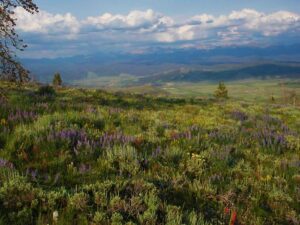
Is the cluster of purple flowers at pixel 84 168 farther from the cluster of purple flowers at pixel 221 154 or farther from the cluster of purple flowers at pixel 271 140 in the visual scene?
the cluster of purple flowers at pixel 271 140

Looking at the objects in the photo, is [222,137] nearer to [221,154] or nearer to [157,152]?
[221,154]

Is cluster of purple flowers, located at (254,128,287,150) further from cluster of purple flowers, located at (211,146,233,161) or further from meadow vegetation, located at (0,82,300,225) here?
cluster of purple flowers, located at (211,146,233,161)

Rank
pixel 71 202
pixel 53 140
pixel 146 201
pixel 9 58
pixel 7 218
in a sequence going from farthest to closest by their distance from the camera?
1. pixel 9 58
2. pixel 53 140
3. pixel 146 201
4. pixel 71 202
5. pixel 7 218

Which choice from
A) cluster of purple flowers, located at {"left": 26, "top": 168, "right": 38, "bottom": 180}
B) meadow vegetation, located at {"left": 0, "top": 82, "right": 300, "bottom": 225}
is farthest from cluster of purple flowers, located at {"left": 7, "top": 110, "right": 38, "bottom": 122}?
cluster of purple flowers, located at {"left": 26, "top": 168, "right": 38, "bottom": 180}

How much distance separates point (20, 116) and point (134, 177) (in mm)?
4387

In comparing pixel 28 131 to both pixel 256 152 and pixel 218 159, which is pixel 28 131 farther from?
pixel 256 152

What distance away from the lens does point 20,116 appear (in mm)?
9133

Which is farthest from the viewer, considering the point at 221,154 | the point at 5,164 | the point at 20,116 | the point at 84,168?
the point at 20,116

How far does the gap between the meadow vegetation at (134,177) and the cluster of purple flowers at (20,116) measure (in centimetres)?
2

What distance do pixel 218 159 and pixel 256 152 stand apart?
164 centimetres

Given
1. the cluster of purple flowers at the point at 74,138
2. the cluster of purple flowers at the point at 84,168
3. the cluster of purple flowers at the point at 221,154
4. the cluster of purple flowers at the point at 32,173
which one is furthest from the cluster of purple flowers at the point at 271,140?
the cluster of purple flowers at the point at 32,173

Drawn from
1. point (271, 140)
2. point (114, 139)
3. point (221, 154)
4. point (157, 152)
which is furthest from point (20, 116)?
point (271, 140)

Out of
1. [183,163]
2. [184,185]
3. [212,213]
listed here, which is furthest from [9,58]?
[212,213]

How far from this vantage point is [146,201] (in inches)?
200
